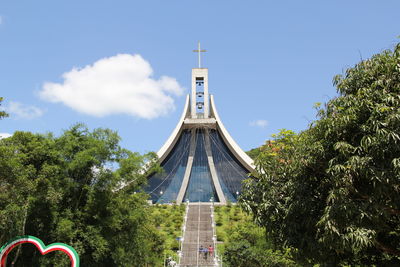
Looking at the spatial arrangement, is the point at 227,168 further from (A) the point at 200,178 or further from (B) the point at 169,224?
(B) the point at 169,224

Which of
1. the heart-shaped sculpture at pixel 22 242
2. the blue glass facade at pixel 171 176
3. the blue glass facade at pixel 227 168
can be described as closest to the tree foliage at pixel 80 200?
the heart-shaped sculpture at pixel 22 242

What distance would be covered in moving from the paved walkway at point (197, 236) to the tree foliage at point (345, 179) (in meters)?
7.49

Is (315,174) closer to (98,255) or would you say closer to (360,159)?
(360,159)

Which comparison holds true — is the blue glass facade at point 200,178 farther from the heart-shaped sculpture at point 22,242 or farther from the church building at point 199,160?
the heart-shaped sculpture at point 22,242

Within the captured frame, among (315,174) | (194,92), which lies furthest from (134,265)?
(194,92)

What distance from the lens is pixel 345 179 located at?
218 inches

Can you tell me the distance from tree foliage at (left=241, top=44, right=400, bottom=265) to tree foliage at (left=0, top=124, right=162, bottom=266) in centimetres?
485

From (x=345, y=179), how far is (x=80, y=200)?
779 cm

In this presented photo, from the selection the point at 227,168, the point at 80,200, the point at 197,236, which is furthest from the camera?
the point at 227,168

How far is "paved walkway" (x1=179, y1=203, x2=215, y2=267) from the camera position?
1440cm

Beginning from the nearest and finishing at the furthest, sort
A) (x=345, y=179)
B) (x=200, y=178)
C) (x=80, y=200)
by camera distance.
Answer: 1. (x=345, y=179)
2. (x=80, y=200)
3. (x=200, y=178)

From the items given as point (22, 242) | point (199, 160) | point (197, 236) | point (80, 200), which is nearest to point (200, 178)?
point (199, 160)

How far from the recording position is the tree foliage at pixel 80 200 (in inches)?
381

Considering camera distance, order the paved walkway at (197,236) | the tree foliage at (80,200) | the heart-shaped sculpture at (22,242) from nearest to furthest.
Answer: the heart-shaped sculpture at (22,242) < the tree foliage at (80,200) < the paved walkway at (197,236)
